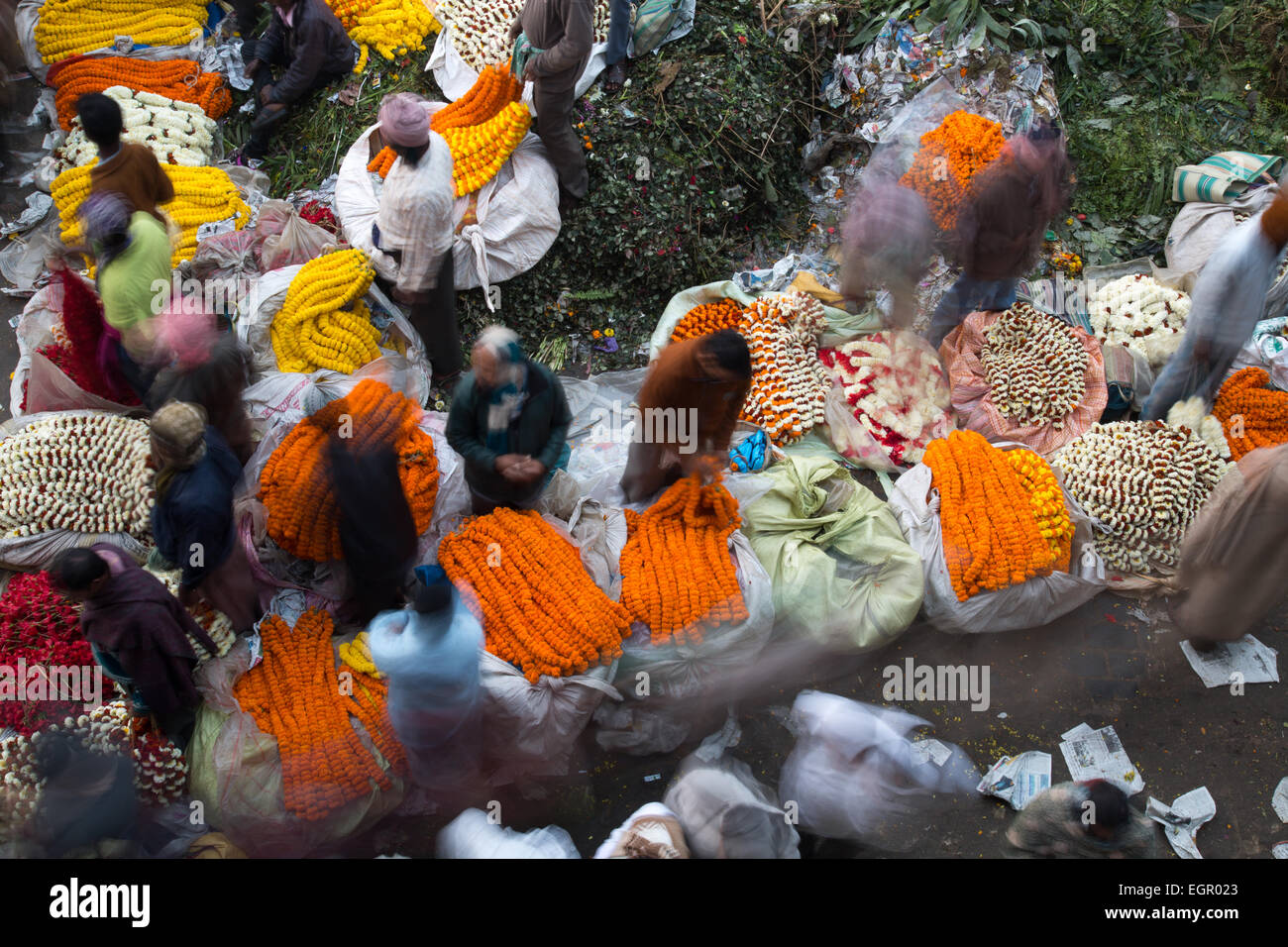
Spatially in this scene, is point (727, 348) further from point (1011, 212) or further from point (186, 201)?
point (186, 201)

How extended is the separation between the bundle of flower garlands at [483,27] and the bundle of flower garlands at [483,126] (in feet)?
1.44

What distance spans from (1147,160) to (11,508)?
7280mm

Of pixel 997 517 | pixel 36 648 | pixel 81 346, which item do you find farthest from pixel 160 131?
pixel 997 517

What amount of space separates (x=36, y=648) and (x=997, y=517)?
14.8ft

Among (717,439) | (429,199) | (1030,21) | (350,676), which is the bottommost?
(350,676)

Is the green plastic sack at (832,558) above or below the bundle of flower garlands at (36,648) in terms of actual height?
above

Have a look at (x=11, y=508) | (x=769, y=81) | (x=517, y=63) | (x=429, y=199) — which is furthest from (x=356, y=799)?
(x=769, y=81)

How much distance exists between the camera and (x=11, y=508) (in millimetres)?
4211

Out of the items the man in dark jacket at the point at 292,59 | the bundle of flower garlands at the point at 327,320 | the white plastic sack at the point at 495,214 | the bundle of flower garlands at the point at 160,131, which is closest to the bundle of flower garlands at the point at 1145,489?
the white plastic sack at the point at 495,214

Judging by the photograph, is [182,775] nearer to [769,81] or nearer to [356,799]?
[356,799]

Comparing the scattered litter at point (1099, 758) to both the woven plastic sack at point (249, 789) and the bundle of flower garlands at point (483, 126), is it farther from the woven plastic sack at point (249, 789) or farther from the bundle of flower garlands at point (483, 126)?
the bundle of flower garlands at point (483, 126)

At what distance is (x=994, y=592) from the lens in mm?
4484

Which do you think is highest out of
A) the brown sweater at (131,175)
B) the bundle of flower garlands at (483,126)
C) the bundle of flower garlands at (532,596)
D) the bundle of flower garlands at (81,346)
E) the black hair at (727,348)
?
the bundle of flower garlands at (483,126)

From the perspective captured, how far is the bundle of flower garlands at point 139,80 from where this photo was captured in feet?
20.0
